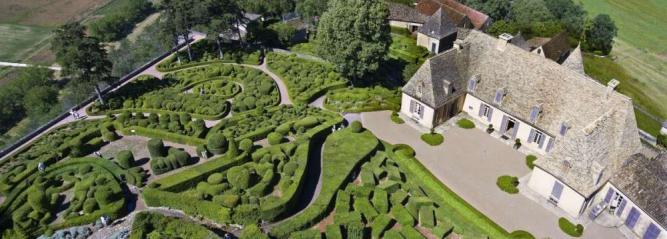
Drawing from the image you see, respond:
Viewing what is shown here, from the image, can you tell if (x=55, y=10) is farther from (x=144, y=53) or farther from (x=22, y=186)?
(x=22, y=186)

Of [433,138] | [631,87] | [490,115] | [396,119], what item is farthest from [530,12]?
[433,138]

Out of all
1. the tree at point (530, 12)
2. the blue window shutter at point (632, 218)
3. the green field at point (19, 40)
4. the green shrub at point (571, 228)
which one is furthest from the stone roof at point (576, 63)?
the green field at point (19, 40)

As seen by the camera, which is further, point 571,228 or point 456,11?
point 456,11

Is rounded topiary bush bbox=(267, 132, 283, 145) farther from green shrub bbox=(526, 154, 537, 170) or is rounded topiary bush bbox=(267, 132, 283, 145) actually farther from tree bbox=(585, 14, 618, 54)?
tree bbox=(585, 14, 618, 54)

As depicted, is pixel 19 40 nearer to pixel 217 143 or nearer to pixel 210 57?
pixel 210 57

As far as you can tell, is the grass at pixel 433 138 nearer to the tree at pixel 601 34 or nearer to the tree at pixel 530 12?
the tree at pixel 530 12
